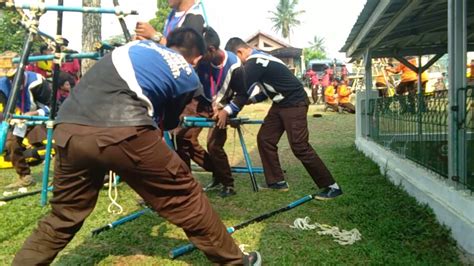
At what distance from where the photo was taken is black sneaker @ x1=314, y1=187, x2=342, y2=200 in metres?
4.89

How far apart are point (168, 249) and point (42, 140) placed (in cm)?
393

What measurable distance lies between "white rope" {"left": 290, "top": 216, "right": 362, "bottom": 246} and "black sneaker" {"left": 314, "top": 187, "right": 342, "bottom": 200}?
718 millimetres

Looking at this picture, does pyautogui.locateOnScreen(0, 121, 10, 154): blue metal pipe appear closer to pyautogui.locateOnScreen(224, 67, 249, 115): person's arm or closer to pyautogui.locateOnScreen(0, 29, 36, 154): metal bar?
pyautogui.locateOnScreen(0, 29, 36, 154): metal bar

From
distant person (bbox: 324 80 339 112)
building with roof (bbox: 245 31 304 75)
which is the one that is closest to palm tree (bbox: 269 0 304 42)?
building with roof (bbox: 245 31 304 75)

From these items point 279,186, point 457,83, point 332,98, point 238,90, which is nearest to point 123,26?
point 238,90

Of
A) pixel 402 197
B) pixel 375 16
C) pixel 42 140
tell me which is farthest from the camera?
pixel 42 140

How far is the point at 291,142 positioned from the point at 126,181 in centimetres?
272

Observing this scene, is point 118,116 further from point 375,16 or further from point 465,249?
point 375,16

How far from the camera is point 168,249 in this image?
3586 mm

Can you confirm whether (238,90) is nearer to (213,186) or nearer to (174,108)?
(213,186)

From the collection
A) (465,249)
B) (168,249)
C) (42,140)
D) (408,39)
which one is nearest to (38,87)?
(42,140)

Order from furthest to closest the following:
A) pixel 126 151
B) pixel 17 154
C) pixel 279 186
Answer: pixel 17 154
pixel 279 186
pixel 126 151

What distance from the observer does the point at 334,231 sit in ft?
12.6

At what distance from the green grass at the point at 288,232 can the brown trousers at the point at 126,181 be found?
2.29 ft
